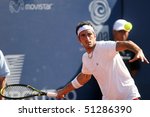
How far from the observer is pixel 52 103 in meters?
5.53

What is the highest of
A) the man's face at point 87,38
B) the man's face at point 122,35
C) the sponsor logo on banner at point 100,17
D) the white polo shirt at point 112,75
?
the sponsor logo on banner at point 100,17

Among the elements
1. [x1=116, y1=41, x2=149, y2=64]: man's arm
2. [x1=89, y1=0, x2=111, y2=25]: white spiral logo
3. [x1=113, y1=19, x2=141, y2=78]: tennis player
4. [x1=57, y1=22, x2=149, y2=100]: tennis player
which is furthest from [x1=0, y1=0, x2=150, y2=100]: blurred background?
[x1=116, y1=41, x2=149, y2=64]: man's arm

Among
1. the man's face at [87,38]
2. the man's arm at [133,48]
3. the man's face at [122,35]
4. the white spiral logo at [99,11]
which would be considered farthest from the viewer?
the white spiral logo at [99,11]

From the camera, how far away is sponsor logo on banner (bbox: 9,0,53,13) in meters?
8.47

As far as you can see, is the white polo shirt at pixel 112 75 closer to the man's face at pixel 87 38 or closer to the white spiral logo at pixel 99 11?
the man's face at pixel 87 38

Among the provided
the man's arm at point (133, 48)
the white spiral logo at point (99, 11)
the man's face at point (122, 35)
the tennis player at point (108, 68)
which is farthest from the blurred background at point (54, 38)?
the man's arm at point (133, 48)

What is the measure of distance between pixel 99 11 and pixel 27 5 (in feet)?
3.03

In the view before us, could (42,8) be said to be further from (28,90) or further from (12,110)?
(12,110)

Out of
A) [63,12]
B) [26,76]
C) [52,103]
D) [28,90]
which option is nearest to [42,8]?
[63,12]

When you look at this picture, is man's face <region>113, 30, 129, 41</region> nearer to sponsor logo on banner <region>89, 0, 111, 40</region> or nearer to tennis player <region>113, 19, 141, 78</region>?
tennis player <region>113, 19, 141, 78</region>

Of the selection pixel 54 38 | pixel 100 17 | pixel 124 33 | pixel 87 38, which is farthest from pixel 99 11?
pixel 87 38

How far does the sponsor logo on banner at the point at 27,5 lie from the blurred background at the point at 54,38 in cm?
1

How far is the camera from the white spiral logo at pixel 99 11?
28.3 ft

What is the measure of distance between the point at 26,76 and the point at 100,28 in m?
1.13
